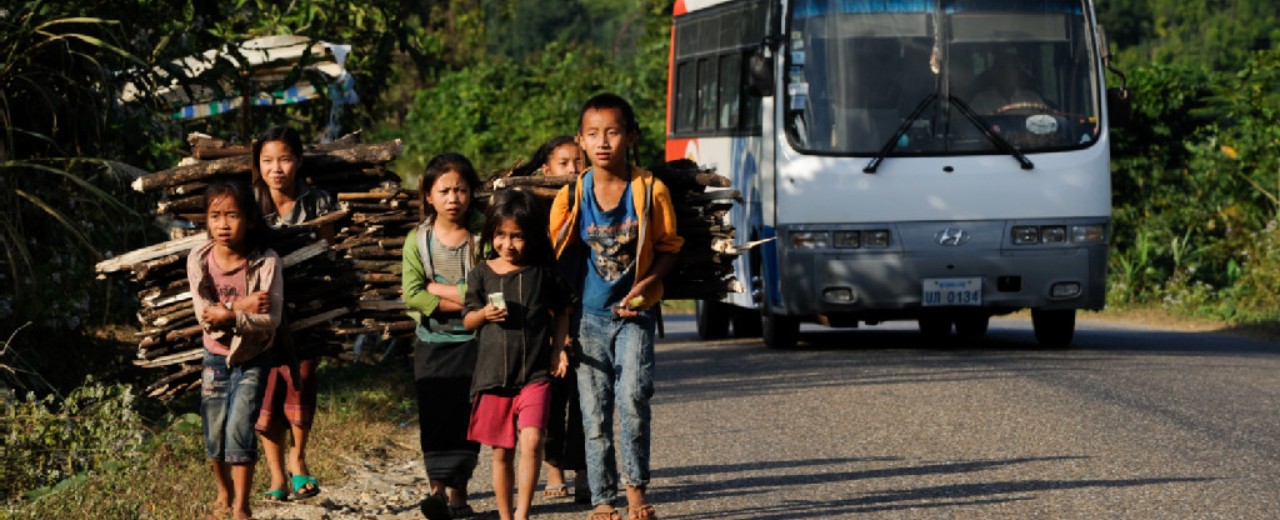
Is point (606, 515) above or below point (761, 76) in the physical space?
below

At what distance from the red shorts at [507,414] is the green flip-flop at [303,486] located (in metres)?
1.25

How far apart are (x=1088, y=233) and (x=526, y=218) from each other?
30.2ft

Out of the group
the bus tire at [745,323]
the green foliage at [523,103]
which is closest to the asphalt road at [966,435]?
the bus tire at [745,323]

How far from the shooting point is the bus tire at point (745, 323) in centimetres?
1942

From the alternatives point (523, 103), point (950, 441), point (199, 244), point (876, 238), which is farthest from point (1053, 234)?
point (523, 103)

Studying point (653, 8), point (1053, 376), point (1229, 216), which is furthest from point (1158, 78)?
point (1053, 376)

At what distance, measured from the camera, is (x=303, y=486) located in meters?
8.35

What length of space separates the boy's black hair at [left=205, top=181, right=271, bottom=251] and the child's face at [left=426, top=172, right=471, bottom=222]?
0.67 meters

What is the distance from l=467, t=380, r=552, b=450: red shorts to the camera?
726cm

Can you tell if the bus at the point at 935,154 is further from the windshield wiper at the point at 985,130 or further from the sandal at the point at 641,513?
the sandal at the point at 641,513

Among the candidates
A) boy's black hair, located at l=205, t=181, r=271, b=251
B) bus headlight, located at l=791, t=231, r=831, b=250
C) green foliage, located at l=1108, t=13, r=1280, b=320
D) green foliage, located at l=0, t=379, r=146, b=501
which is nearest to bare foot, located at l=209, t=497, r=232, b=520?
boy's black hair, located at l=205, t=181, r=271, b=251

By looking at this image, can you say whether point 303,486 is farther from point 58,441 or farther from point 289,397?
point 58,441

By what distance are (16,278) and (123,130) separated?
2.21 m

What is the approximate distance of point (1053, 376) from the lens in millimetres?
13492
